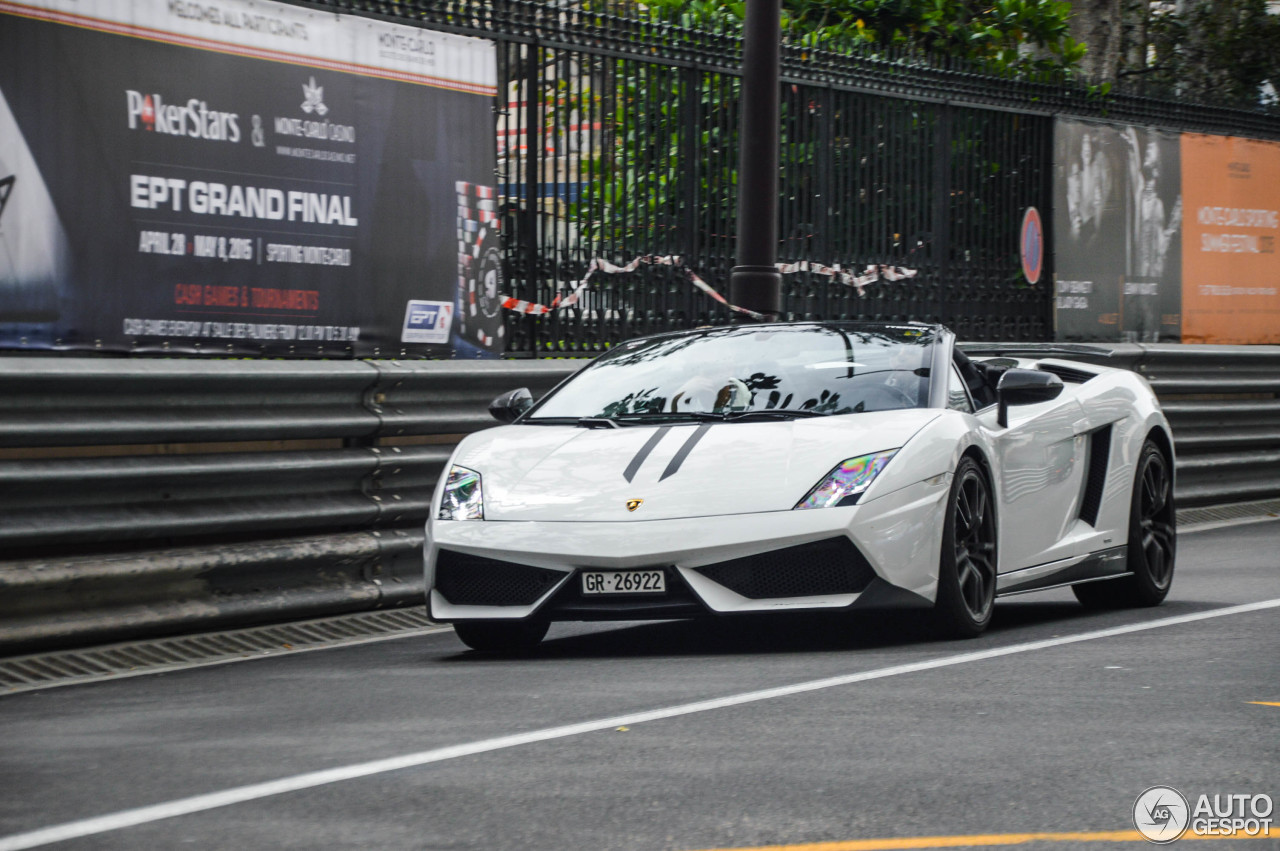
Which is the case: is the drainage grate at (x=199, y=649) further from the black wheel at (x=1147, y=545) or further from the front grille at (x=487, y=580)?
the black wheel at (x=1147, y=545)

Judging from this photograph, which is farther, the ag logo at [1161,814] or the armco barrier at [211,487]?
the armco barrier at [211,487]

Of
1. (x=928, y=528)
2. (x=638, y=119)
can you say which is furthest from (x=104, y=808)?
(x=638, y=119)

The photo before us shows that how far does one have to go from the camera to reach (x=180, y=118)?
366 inches

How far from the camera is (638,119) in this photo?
12.3 m

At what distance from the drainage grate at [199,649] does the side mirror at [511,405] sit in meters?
1.12

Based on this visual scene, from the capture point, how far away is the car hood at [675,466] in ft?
23.6

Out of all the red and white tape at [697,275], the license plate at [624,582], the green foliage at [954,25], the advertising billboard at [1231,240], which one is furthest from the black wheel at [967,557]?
the advertising billboard at [1231,240]

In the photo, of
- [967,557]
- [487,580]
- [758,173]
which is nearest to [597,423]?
[487,580]

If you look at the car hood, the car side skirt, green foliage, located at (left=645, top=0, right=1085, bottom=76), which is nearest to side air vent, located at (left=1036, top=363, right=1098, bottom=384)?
the car side skirt

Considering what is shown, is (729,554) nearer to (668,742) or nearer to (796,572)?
(796,572)

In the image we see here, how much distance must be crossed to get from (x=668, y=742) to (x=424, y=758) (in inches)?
26.7

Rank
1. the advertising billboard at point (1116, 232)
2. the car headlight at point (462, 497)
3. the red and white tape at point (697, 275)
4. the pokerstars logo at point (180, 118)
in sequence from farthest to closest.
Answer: the advertising billboard at point (1116, 232)
the red and white tape at point (697, 275)
the pokerstars logo at point (180, 118)
the car headlight at point (462, 497)

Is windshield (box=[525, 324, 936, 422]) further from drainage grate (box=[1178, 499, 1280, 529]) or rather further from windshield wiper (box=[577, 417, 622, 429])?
drainage grate (box=[1178, 499, 1280, 529])

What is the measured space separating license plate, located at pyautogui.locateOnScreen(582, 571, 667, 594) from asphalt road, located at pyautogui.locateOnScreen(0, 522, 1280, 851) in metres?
0.28
